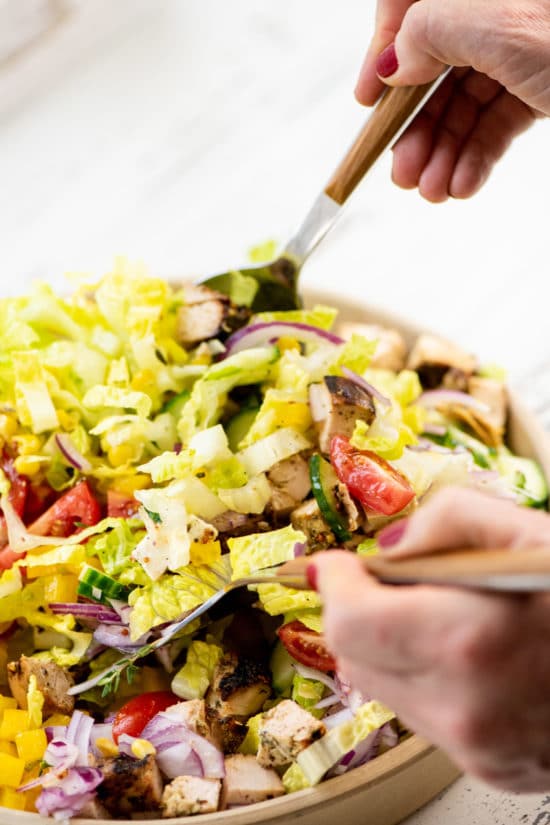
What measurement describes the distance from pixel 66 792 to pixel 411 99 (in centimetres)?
189

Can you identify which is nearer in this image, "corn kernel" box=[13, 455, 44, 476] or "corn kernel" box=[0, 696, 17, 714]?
"corn kernel" box=[0, 696, 17, 714]

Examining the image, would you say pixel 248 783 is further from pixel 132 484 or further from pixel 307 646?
pixel 132 484

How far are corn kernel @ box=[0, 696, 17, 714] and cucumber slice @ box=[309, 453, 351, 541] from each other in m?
0.86

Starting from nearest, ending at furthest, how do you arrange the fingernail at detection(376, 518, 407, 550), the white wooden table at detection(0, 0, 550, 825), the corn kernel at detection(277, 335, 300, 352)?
the fingernail at detection(376, 518, 407, 550) < the corn kernel at detection(277, 335, 300, 352) < the white wooden table at detection(0, 0, 550, 825)

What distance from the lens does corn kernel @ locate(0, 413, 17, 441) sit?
255 centimetres

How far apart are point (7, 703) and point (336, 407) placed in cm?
107

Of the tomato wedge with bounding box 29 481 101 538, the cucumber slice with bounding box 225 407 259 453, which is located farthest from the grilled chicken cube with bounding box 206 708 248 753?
the cucumber slice with bounding box 225 407 259 453

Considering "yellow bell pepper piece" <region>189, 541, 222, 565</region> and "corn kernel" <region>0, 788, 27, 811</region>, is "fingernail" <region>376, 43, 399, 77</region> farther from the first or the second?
"corn kernel" <region>0, 788, 27, 811</region>

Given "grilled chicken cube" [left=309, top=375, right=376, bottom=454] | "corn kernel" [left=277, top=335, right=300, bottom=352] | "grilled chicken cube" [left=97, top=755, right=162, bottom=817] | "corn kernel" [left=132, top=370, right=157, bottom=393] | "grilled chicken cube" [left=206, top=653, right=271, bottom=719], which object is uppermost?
"corn kernel" [left=277, top=335, right=300, bottom=352]

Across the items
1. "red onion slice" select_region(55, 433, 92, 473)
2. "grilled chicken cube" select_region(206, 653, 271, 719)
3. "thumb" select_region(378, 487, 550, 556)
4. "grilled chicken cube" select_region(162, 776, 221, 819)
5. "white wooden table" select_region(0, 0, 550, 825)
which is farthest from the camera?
"white wooden table" select_region(0, 0, 550, 825)

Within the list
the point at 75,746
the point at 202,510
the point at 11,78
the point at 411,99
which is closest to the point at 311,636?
the point at 202,510

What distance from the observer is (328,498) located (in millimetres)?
2289

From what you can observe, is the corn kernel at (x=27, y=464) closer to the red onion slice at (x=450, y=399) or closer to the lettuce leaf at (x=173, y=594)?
the lettuce leaf at (x=173, y=594)

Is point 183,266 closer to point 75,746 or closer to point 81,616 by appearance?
point 81,616
